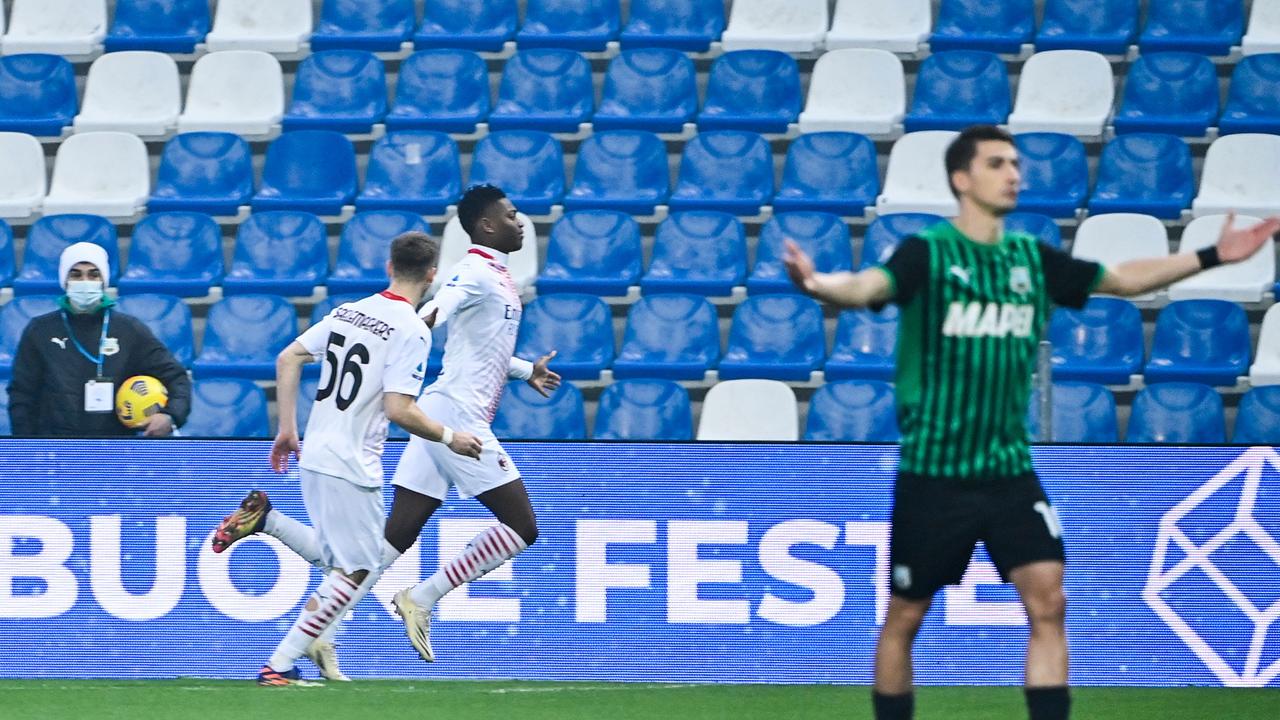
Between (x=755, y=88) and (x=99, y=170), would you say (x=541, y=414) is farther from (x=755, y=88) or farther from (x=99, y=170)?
(x=99, y=170)

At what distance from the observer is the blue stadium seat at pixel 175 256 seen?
38.6 ft

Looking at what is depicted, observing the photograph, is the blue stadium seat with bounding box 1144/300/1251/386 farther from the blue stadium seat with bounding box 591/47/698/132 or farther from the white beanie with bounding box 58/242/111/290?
the white beanie with bounding box 58/242/111/290

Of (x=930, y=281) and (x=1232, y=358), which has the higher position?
(x=930, y=281)

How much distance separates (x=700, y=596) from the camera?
834 cm

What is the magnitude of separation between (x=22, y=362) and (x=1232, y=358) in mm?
6606

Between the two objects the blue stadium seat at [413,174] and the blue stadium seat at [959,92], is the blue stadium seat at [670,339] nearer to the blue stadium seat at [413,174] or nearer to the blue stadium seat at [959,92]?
the blue stadium seat at [413,174]

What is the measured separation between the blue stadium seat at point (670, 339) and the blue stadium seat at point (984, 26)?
9.55 feet

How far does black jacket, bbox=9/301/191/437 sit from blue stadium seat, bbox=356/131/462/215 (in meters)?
3.02

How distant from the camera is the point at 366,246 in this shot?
38.6ft

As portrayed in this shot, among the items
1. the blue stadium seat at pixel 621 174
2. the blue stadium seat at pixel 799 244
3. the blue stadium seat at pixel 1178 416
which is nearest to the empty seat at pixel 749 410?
the blue stadium seat at pixel 799 244

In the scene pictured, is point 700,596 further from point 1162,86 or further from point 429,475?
point 1162,86

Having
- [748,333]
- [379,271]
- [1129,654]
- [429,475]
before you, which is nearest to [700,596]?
[429,475]

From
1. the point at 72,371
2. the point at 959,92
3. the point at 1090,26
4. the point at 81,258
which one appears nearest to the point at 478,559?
the point at 72,371

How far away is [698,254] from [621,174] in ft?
2.88
